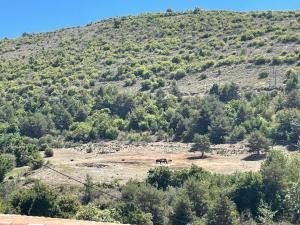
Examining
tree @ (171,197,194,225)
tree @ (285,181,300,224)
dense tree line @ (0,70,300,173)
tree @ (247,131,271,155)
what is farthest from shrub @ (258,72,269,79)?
tree @ (171,197,194,225)

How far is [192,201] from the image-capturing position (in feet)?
112

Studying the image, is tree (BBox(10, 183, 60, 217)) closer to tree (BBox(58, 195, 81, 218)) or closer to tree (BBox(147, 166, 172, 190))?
tree (BBox(58, 195, 81, 218))

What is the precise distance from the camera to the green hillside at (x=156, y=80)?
62.7 m

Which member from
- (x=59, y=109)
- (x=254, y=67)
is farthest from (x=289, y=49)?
(x=59, y=109)

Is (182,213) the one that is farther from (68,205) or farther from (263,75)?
(263,75)

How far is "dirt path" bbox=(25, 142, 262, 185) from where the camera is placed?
1812 inches

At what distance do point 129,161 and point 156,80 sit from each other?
1234 inches

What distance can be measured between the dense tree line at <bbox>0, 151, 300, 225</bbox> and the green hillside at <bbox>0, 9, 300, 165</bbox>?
18366 mm

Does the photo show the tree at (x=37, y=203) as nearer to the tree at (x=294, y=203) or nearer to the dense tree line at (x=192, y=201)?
the dense tree line at (x=192, y=201)

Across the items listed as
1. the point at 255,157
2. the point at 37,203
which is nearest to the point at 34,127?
the point at 255,157

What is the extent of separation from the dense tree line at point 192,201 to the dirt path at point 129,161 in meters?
6.37

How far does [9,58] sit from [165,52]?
28.7m

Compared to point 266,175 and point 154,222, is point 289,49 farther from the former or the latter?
point 154,222

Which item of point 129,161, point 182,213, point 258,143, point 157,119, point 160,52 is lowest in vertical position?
point 182,213
